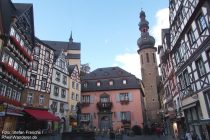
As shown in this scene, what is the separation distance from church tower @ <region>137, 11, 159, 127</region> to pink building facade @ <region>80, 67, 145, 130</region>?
642cm

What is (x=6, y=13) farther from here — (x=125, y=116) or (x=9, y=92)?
(x=125, y=116)

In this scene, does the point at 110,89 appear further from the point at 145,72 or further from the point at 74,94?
the point at 145,72

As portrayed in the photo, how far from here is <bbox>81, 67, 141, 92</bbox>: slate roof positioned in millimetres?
39356

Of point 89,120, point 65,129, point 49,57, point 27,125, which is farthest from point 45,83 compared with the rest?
point 89,120

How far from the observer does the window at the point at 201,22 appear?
44.9 ft

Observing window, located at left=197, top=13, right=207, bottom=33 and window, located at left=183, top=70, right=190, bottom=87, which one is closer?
window, located at left=197, top=13, right=207, bottom=33

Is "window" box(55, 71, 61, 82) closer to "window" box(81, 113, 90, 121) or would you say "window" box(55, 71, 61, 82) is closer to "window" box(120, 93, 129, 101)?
"window" box(81, 113, 90, 121)

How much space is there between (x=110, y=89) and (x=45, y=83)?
15.4m

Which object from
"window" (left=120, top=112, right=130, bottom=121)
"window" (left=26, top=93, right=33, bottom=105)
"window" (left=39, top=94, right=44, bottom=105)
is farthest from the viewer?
"window" (left=120, top=112, right=130, bottom=121)

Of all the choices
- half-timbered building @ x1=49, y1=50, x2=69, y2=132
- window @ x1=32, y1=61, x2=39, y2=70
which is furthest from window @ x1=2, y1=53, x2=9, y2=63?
half-timbered building @ x1=49, y1=50, x2=69, y2=132

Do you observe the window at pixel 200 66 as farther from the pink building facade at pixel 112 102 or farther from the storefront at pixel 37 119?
the pink building facade at pixel 112 102

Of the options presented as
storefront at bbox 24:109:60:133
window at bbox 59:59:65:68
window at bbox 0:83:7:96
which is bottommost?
storefront at bbox 24:109:60:133

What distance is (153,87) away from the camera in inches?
1827

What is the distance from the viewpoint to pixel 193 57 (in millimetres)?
15609
